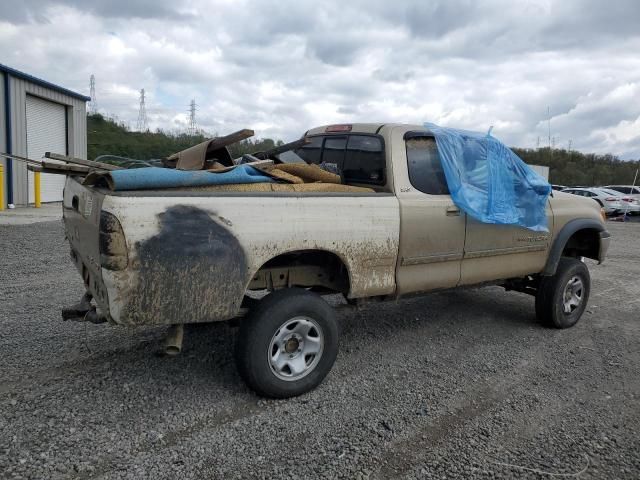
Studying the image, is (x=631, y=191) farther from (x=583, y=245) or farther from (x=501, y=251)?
(x=501, y=251)

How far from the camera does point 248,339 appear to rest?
11.0 ft

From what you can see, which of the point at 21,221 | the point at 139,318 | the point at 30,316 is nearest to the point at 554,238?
the point at 139,318

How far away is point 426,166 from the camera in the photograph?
14.4ft

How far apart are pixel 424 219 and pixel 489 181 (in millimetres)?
914

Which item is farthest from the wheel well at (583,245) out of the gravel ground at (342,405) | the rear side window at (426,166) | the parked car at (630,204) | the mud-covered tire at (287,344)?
the parked car at (630,204)

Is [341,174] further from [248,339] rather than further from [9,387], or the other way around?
[9,387]

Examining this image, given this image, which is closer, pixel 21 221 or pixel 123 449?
pixel 123 449

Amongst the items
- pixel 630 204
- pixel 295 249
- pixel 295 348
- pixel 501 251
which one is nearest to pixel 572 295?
pixel 501 251

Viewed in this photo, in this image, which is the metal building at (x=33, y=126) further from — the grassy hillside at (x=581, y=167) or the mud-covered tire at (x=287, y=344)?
the grassy hillside at (x=581, y=167)

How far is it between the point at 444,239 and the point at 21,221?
1140 cm

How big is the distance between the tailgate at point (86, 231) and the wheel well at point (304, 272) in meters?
1.03

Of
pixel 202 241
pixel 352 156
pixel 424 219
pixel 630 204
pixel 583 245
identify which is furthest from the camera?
pixel 630 204

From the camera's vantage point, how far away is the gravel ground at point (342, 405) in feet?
9.31

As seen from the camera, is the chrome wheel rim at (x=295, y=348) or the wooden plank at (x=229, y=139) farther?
the wooden plank at (x=229, y=139)
